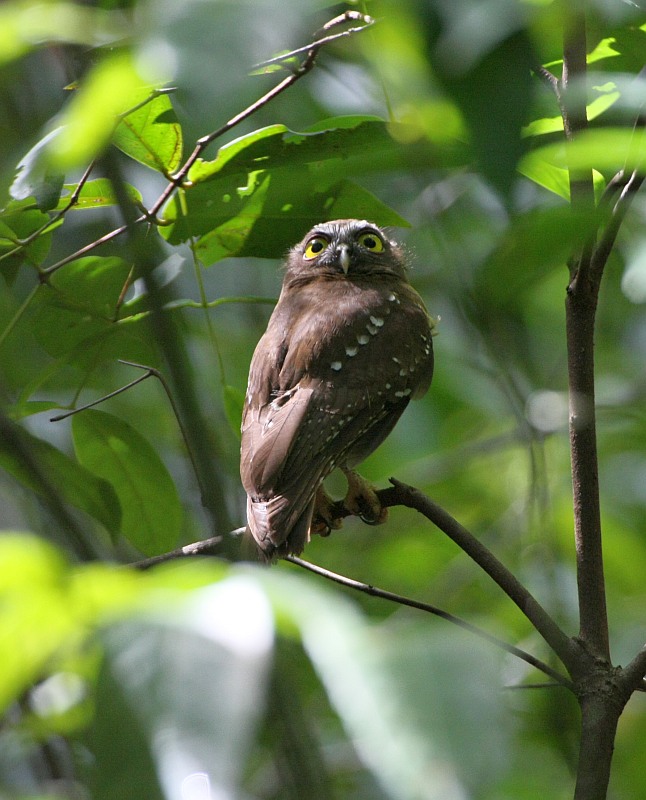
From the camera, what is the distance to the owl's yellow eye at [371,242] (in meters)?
4.13

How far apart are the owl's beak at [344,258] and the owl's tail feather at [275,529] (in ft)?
4.70

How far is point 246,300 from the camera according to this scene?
104 inches

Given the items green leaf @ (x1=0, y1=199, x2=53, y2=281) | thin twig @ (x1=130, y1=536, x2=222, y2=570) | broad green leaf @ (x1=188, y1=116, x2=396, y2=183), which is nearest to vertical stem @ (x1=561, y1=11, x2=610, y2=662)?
broad green leaf @ (x1=188, y1=116, x2=396, y2=183)

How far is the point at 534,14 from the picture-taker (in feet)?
3.04

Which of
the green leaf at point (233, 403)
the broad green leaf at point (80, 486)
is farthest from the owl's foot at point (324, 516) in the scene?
the broad green leaf at point (80, 486)

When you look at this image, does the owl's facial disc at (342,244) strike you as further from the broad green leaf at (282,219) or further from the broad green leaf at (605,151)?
the broad green leaf at (605,151)

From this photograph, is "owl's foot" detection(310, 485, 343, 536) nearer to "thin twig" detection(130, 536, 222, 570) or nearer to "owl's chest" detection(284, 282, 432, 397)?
"owl's chest" detection(284, 282, 432, 397)

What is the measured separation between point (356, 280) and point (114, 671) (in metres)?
3.23

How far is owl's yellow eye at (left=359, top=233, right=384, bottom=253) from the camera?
4.13 m

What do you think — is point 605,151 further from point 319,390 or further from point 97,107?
point 319,390

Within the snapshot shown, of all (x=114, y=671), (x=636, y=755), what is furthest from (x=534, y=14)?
(x=636, y=755)

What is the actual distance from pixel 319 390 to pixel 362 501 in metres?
0.41

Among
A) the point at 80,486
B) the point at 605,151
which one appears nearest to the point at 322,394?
the point at 80,486

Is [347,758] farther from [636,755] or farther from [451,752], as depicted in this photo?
[451,752]
